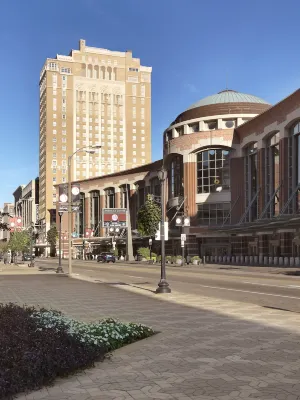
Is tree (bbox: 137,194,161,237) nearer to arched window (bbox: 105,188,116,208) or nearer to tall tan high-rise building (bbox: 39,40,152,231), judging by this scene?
arched window (bbox: 105,188,116,208)

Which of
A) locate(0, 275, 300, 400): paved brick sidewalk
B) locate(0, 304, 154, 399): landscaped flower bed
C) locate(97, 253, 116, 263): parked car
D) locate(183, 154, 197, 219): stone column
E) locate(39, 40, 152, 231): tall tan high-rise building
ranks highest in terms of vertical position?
locate(39, 40, 152, 231): tall tan high-rise building

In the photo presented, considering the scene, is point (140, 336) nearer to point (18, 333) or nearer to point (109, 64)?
point (18, 333)

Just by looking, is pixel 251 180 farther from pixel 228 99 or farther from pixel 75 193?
pixel 75 193

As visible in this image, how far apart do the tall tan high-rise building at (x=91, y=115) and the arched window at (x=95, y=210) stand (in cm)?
4203

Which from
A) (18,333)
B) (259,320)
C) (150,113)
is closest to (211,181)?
(259,320)

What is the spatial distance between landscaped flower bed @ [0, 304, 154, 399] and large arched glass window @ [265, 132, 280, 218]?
57348mm

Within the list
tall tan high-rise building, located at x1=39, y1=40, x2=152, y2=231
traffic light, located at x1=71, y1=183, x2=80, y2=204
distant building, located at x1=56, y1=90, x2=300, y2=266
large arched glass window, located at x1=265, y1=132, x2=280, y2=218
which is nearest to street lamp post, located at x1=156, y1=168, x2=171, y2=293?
traffic light, located at x1=71, y1=183, x2=80, y2=204

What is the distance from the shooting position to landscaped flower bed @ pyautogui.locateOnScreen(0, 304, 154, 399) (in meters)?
5.93

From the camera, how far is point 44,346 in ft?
21.6

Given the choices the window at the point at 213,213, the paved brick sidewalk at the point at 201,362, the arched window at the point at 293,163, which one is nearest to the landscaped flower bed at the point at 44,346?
the paved brick sidewalk at the point at 201,362

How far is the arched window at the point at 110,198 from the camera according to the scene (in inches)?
5025

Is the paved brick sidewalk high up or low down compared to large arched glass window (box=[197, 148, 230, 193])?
down

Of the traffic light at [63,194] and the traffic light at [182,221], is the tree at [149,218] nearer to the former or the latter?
the traffic light at [182,221]

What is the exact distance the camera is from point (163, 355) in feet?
25.9
